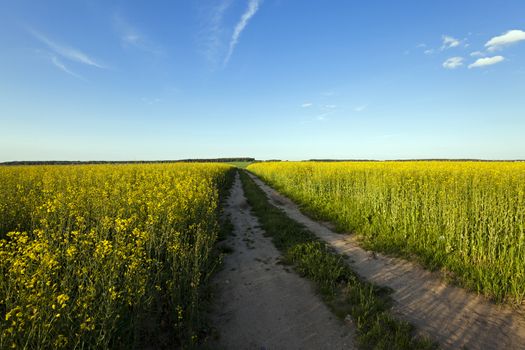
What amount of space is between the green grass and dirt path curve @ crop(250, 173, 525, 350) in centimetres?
37

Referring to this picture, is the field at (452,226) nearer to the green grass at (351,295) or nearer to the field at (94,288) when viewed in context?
the green grass at (351,295)

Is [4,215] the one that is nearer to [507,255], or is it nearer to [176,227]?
[176,227]

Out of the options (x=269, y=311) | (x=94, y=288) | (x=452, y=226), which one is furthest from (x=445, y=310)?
(x=94, y=288)

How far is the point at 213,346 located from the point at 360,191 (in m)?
10.5

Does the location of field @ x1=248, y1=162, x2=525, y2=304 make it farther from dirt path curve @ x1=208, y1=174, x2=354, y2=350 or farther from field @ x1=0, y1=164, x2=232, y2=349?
field @ x1=0, y1=164, x2=232, y2=349

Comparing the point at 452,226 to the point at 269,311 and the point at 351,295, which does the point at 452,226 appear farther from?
the point at 269,311

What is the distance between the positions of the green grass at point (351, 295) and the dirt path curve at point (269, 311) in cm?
26

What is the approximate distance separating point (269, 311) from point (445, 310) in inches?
127

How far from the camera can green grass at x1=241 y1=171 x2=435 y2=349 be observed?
163 inches

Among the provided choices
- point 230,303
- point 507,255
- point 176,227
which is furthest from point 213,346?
point 507,255

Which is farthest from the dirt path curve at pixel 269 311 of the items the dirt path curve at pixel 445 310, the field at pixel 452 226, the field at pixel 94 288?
the field at pixel 452 226

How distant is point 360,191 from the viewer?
1301 cm

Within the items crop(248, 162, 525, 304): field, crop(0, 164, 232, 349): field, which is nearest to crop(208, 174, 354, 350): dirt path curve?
crop(0, 164, 232, 349): field

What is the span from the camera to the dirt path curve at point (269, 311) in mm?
4281
